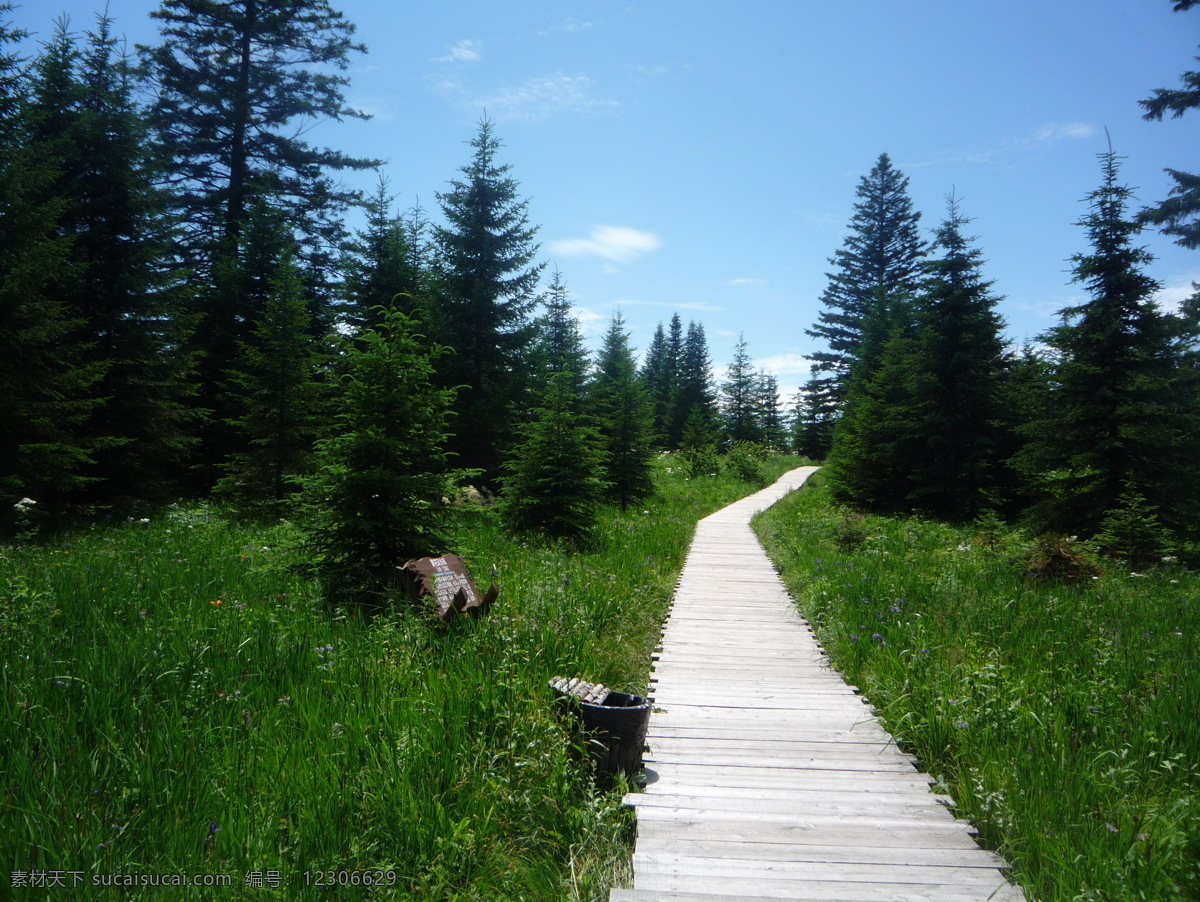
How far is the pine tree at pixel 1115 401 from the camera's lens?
11.5m

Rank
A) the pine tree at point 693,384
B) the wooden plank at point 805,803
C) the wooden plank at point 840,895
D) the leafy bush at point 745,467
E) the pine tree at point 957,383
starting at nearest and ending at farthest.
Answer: the wooden plank at point 840,895, the wooden plank at point 805,803, the pine tree at point 957,383, the leafy bush at point 745,467, the pine tree at point 693,384

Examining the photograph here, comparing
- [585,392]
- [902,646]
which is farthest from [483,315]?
[902,646]

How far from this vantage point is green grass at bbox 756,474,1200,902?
279cm

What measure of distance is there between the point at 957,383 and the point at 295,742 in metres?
17.8

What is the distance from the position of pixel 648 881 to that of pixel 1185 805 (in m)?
2.68

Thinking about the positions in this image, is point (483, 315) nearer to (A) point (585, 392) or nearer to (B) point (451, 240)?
(B) point (451, 240)

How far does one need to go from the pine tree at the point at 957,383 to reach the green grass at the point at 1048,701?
816 centimetres

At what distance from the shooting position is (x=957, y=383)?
16453 millimetres

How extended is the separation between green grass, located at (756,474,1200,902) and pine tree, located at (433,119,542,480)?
1122 cm

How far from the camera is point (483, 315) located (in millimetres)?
17938

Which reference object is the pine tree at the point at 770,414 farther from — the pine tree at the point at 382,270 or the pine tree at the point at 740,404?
the pine tree at the point at 382,270

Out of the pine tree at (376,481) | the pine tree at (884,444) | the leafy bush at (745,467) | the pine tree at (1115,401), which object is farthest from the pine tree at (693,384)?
the pine tree at (376,481)

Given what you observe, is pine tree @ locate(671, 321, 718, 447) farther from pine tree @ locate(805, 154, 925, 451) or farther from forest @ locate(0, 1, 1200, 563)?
forest @ locate(0, 1, 1200, 563)

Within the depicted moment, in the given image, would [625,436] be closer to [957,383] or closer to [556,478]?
[556,478]
